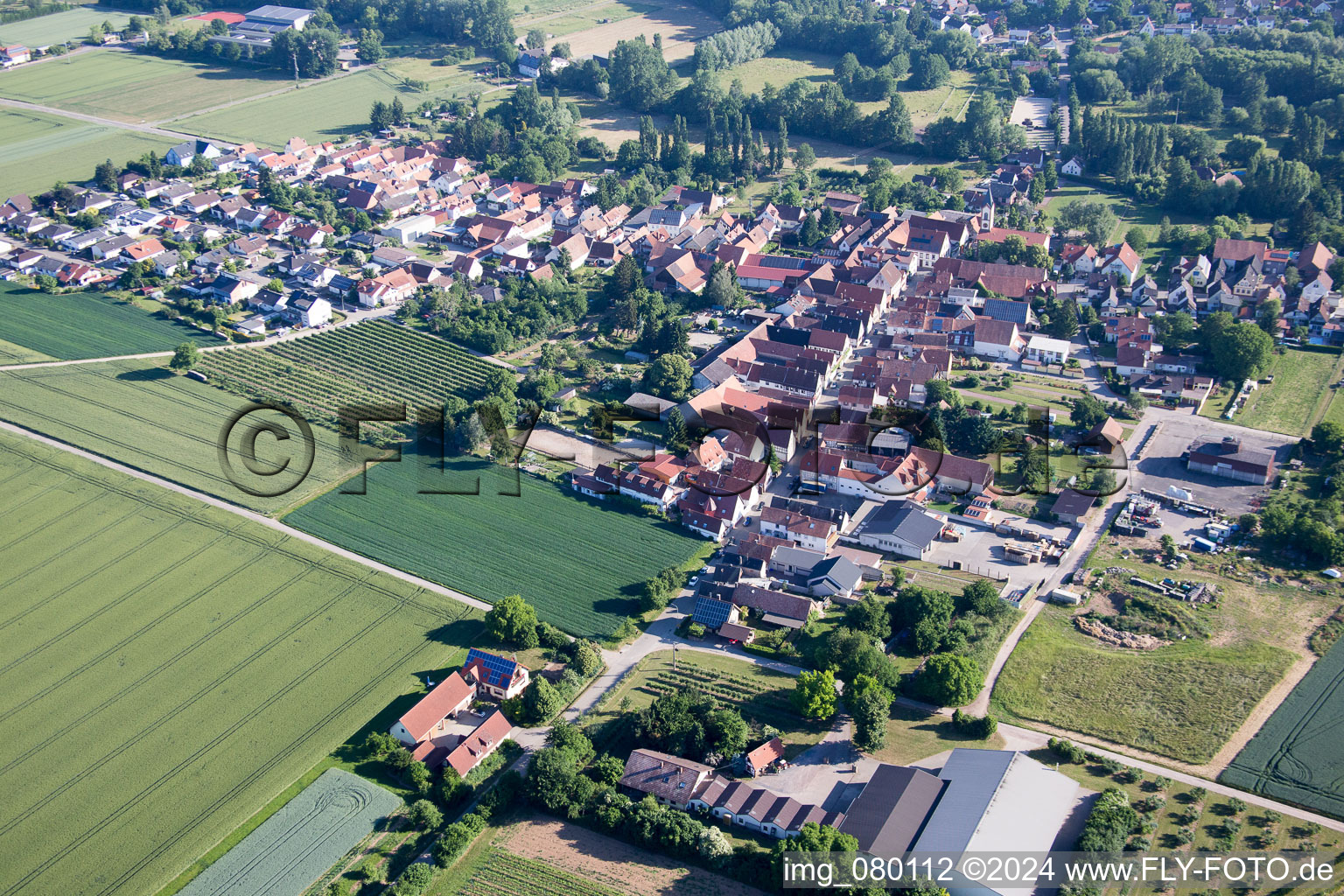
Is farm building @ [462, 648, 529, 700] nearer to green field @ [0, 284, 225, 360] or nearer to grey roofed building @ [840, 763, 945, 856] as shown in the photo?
grey roofed building @ [840, 763, 945, 856]

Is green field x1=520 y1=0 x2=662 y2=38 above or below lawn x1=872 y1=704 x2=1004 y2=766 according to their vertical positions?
above

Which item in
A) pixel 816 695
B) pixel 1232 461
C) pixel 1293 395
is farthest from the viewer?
pixel 1293 395

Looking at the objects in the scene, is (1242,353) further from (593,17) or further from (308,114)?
(593,17)

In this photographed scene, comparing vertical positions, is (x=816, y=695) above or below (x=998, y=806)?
above

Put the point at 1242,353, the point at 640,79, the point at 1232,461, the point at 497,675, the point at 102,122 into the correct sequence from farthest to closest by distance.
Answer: the point at 640,79 → the point at 102,122 → the point at 1242,353 → the point at 1232,461 → the point at 497,675

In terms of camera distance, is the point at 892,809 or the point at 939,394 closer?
the point at 892,809

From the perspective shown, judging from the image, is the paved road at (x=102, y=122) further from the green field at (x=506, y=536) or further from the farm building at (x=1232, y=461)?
the farm building at (x=1232, y=461)

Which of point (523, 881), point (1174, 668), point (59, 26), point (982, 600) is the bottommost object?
point (523, 881)

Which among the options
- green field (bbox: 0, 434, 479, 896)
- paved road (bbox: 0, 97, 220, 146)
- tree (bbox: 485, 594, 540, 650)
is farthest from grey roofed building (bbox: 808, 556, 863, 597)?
paved road (bbox: 0, 97, 220, 146)

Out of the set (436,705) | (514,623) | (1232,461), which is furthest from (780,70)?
(436,705)
